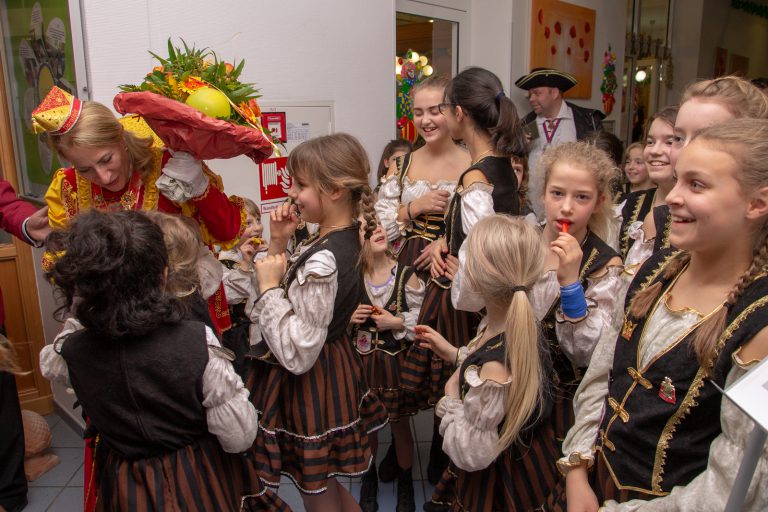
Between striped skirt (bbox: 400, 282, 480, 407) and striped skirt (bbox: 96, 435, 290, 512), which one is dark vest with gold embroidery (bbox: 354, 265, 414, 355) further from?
striped skirt (bbox: 96, 435, 290, 512)

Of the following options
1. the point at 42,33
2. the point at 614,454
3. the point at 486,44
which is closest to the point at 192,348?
the point at 614,454

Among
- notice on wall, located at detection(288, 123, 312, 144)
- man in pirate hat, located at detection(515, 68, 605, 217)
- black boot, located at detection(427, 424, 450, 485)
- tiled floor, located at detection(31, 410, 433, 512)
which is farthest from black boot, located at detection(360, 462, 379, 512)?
man in pirate hat, located at detection(515, 68, 605, 217)

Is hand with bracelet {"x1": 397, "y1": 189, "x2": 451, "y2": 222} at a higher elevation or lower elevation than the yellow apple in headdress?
lower

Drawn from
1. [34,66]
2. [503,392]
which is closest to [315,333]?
[503,392]

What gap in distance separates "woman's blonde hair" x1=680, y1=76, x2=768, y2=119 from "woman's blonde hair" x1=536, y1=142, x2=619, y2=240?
39 centimetres

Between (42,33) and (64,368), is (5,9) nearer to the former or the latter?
(42,33)

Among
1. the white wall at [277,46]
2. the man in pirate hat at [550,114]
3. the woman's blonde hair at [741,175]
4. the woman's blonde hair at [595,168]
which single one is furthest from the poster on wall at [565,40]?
the woman's blonde hair at [741,175]

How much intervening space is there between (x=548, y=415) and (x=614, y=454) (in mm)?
406

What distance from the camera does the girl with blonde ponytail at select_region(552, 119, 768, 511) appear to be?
1078 millimetres

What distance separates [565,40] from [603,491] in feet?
16.2

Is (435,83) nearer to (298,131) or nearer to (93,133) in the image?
(298,131)

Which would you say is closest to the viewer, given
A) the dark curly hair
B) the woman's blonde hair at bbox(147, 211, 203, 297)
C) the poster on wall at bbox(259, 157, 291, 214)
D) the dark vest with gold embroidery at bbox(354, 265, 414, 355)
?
the dark curly hair

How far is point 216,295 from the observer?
229 centimetres

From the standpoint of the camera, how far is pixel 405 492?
2.58 m
